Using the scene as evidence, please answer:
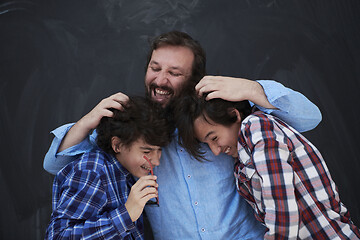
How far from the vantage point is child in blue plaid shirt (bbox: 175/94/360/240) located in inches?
44.3

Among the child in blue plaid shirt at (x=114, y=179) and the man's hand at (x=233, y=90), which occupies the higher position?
the man's hand at (x=233, y=90)

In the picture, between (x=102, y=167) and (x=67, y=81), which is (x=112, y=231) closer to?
(x=102, y=167)

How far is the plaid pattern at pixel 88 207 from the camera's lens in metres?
1.18

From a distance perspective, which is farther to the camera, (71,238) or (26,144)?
(26,144)

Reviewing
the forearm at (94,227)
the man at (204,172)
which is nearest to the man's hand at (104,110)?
the man at (204,172)

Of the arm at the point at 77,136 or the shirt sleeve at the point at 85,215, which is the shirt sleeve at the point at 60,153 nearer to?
the arm at the point at 77,136

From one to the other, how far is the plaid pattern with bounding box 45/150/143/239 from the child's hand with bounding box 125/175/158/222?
0.07 feet

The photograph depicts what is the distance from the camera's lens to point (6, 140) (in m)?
1.90

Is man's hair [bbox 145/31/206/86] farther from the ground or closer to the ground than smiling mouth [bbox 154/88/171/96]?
farther from the ground

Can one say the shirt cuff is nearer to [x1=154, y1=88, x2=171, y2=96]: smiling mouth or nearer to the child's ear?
the child's ear

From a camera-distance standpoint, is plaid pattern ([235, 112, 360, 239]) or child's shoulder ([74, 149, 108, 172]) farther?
child's shoulder ([74, 149, 108, 172])

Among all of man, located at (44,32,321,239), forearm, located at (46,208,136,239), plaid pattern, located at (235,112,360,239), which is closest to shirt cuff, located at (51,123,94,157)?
man, located at (44,32,321,239)

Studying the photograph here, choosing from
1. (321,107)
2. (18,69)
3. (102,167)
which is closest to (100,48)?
(18,69)

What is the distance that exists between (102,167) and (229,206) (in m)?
0.50
